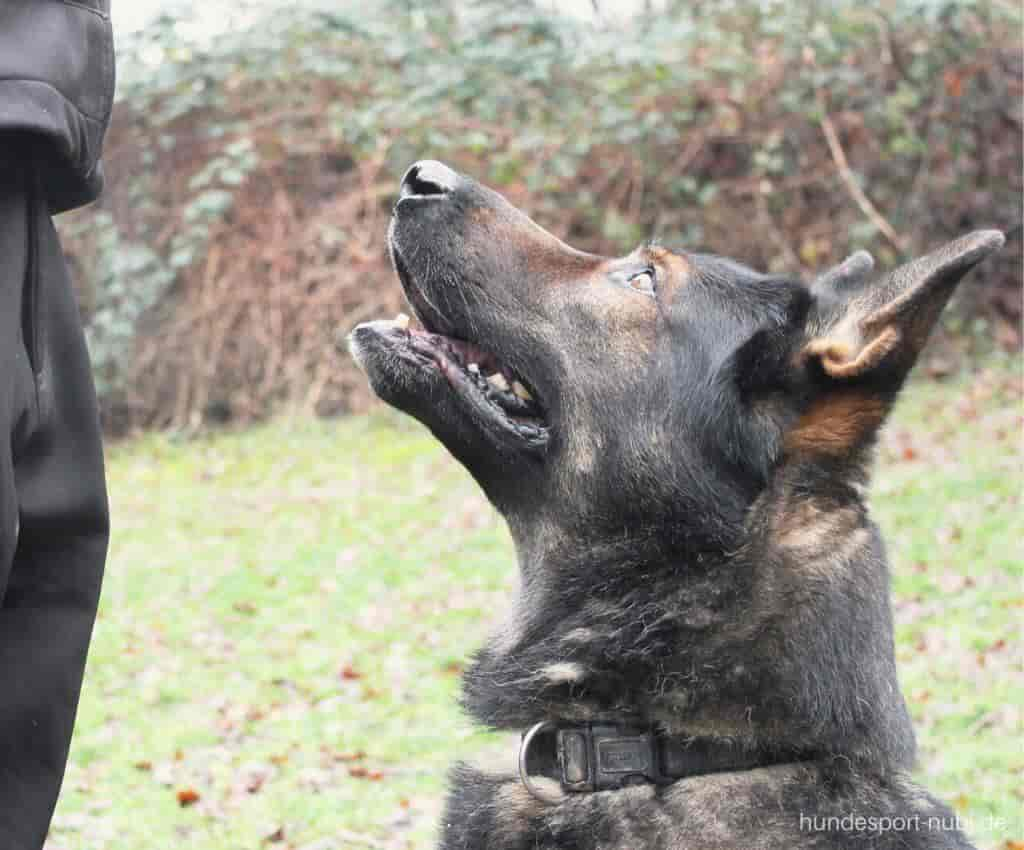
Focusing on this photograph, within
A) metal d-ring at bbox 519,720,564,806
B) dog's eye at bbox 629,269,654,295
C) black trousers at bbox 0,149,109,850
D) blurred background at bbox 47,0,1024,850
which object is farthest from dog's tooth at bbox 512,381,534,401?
blurred background at bbox 47,0,1024,850

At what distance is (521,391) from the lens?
3.45 metres

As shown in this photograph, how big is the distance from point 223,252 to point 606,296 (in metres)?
10.7

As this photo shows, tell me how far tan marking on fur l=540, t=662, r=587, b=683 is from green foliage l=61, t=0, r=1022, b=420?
33.2ft

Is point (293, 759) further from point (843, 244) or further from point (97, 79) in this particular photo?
point (843, 244)

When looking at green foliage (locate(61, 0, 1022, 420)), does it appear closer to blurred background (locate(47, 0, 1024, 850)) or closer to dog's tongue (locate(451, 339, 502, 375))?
blurred background (locate(47, 0, 1024, 850))

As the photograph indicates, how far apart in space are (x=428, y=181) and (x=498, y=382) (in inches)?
22.1

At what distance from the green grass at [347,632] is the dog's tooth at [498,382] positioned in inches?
44.1

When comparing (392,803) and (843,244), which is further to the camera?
(843,244)

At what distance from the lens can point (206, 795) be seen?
17.2ft

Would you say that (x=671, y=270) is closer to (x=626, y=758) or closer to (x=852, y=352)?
(x=852, y=352)

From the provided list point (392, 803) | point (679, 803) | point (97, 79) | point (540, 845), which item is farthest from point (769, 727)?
point (392, 803)

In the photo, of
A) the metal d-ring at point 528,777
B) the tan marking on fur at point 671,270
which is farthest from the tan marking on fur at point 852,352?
the metal d-ring at point 528,777

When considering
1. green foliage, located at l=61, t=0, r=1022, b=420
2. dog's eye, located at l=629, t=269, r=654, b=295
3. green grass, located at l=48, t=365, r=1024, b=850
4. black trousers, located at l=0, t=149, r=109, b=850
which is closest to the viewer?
black trousers, located at l=0, t=149, r=109, b=850

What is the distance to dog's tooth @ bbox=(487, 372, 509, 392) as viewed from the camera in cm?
340
